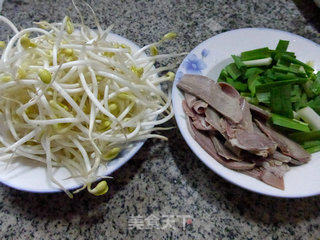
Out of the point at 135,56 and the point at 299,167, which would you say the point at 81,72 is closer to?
the point at 135,56

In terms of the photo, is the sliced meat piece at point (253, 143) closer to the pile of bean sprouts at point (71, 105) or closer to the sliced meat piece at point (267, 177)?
the sliced meat piece at point (267, 177)

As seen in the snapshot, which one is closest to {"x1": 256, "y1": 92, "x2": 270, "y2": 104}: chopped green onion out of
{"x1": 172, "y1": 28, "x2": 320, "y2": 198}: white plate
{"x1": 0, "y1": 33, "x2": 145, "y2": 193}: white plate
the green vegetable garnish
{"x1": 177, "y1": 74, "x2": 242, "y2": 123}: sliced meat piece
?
the green vegetable garnish

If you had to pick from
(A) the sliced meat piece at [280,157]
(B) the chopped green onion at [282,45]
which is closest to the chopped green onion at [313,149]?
(A) the sliced meat piece at [280,157]

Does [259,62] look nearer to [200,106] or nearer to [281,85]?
[281,85]

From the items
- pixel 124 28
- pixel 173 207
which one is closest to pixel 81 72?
pixel 173 207

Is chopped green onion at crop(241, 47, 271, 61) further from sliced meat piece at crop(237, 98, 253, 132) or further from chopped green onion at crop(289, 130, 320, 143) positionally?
chopped green onion at crop(289, 130, 320, 143)

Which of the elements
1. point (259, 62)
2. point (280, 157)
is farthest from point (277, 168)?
point (259, 62)

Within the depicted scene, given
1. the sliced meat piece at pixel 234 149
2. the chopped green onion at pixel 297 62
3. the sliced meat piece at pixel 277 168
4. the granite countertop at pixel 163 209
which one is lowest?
the granite countertop at pixel 163 209

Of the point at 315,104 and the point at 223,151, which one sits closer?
the point at 223,151
